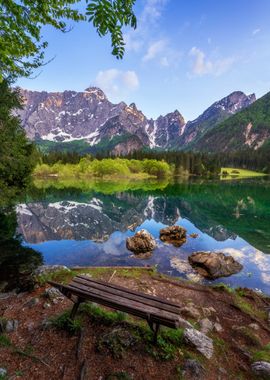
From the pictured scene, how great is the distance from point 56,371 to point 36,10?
9.00 meters

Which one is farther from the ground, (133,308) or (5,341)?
(133,308)

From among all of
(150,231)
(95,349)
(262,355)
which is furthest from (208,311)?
(150,231)

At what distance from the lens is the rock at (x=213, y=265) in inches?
701

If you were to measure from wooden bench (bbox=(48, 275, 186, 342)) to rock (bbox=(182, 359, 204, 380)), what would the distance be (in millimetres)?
1041

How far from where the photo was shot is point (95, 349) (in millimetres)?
7082

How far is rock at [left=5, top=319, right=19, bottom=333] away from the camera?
27.0 feet

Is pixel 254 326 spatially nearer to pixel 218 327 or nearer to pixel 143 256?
pixel 218 327

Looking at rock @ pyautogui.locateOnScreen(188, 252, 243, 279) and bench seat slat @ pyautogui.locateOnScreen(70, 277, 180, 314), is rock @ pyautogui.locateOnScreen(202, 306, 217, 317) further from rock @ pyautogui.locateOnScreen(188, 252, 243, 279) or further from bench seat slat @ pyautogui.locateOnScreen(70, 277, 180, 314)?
rock @ pyautogui.locateOnScreen(188, 252, 243, 279)

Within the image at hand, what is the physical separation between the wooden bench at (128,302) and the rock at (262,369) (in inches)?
107

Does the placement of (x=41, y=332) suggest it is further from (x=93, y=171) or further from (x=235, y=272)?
(x=93, y=171)

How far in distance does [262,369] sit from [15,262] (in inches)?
587

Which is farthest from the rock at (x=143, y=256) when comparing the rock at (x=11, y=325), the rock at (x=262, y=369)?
the rock at (x=262, y=369)

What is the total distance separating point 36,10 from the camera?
5.37 meters

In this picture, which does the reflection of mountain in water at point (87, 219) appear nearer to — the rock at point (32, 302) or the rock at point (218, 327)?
the rock at point (32, 302)
